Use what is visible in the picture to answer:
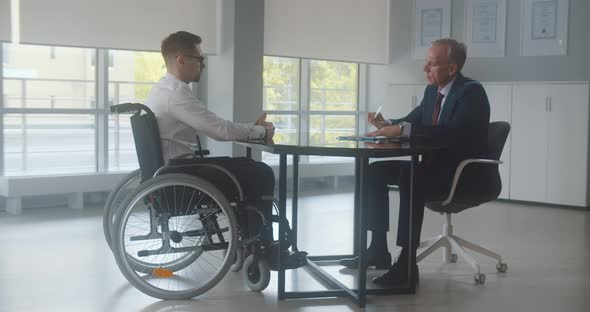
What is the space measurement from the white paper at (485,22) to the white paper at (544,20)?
399 millimetres

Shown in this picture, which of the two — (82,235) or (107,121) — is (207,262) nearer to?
(82,235)

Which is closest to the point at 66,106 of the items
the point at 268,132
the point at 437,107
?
the point at 268,132

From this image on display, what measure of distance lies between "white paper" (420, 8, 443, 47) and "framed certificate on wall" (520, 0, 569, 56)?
34.8 inches

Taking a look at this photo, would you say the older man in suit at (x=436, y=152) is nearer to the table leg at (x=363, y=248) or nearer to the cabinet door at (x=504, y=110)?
the table leg at (x=363, y=248)

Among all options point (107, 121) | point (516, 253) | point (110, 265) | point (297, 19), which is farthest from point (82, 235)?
point (297, 19)

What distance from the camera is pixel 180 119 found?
11.5 ft

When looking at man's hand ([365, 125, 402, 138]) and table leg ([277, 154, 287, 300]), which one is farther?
man's hand ([365, 125, 402, 138])

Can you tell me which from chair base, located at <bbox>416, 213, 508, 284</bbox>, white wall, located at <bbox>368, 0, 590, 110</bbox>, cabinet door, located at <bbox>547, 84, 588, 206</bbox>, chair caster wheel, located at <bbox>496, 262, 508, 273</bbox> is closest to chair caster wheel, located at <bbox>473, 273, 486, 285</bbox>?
chair base, located at <bbox>416, 213, 508, 284</bbox>

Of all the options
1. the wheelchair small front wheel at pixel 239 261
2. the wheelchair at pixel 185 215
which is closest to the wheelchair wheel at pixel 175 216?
the wheelchair at pixel 185 215

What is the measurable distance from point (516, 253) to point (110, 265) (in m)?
2.42

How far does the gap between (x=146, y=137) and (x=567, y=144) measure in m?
4.42

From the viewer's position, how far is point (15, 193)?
5.81m

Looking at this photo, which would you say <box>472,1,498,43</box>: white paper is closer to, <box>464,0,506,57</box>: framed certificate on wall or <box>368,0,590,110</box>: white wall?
<box>464,0,506,57</box>: framed certificate on wall

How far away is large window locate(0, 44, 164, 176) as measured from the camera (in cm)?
599
